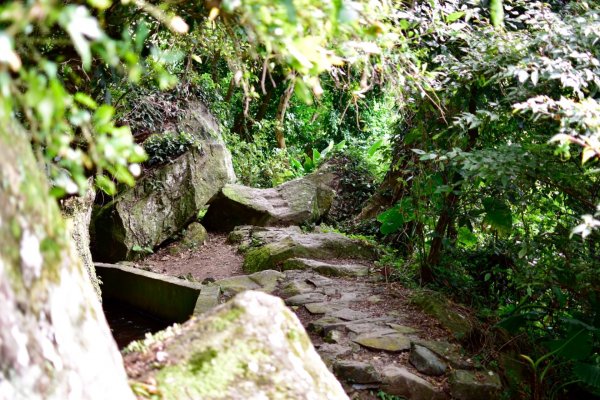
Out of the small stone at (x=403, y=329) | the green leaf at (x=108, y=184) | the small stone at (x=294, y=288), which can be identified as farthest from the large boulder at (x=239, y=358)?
the small stone at (x=294, y=288)

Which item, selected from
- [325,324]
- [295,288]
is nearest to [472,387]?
[325,324]

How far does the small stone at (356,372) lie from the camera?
4.46m

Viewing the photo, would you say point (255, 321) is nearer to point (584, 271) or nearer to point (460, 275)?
point (584, 271)

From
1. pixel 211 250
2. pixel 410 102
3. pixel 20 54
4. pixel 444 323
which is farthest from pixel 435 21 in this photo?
pixel 211 250

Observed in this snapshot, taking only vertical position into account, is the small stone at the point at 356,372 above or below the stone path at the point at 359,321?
above

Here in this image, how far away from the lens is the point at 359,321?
5.54 metres

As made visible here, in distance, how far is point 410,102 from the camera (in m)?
5.43

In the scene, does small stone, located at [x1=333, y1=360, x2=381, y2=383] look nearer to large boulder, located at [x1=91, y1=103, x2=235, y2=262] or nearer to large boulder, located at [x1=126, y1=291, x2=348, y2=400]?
large boulder, located at [x1=126, y1=291, x2=348, y2=400]

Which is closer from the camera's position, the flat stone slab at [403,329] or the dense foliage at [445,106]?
the dense foliage at [445,106]

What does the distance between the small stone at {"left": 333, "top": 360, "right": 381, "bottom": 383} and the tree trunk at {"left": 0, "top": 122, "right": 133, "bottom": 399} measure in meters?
3.06

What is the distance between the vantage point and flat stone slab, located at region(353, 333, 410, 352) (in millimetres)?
4949

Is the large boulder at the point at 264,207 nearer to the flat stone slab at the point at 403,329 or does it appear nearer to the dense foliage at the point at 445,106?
the dense foliage at the point at 445,106

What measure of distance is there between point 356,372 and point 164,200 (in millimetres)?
5881

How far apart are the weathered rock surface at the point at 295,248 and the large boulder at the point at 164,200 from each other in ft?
4.43
